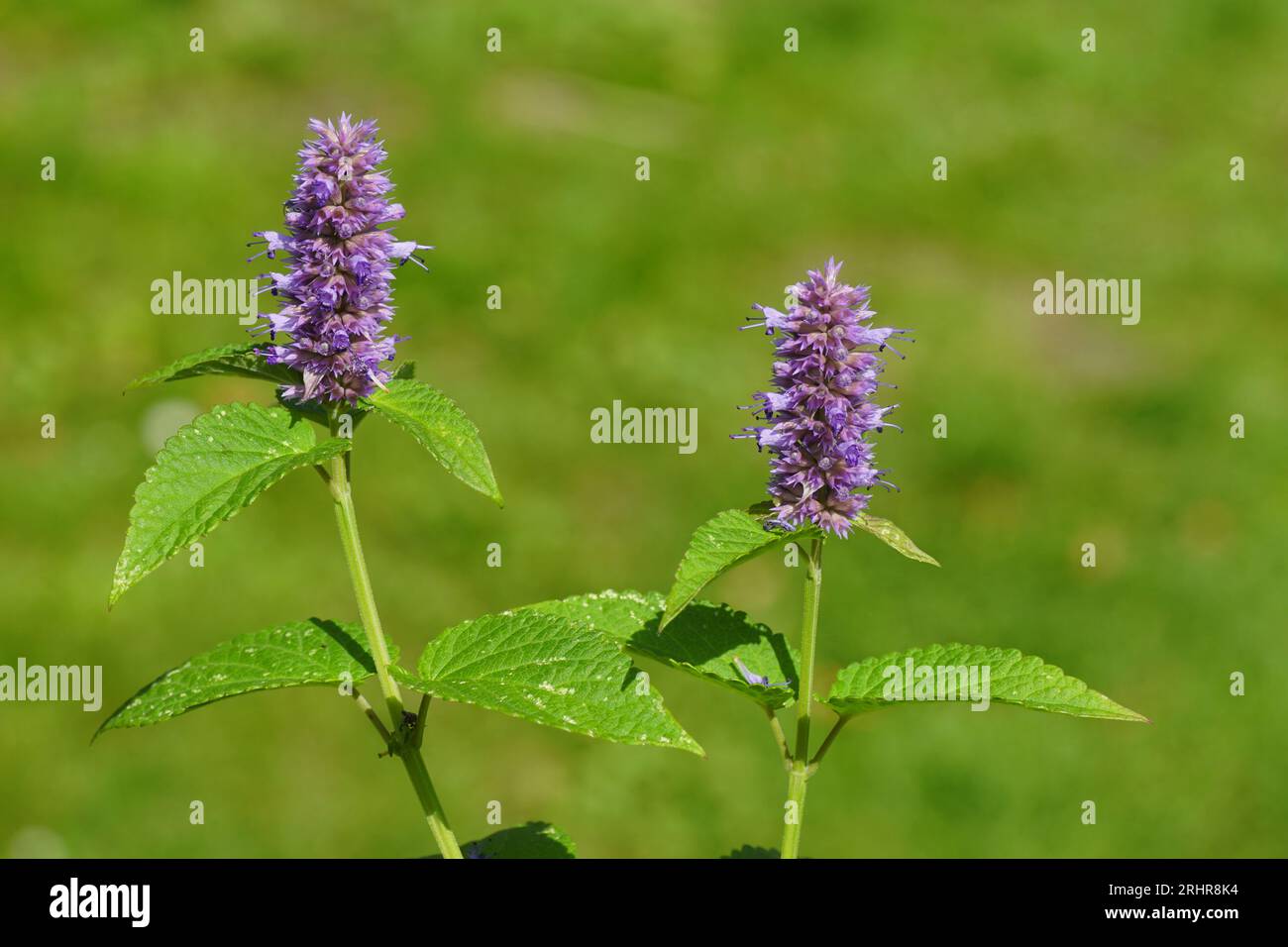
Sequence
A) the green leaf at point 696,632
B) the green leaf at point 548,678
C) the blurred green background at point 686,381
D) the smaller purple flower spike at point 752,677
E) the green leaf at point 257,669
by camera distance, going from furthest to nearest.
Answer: the blurred green background at point 686,381 < the green leaf at point 696,632 < the smaller purple flower spike at point 752,677 < the green leaf at point 257,669 < the green leaf at point 548,678

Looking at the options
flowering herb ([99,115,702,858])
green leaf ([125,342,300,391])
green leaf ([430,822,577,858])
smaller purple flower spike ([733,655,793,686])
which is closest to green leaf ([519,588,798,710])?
smaller purple flower spike ([733,655,793,686])

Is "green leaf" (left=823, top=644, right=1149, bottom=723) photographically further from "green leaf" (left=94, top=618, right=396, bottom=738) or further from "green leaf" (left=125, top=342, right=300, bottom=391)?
"green leaf" (left=125, top=342, right=300, bottom=391)

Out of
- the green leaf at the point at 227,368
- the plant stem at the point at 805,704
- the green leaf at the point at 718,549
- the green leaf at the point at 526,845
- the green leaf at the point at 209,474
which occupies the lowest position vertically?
the green leaf at the point at 526,845

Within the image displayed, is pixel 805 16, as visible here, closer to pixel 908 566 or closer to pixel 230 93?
pixel 230 93

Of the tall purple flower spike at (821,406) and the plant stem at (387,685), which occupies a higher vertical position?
the tall purple flower spike at (821,406)

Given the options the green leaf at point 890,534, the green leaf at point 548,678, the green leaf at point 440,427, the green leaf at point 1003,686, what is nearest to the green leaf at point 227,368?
the green leaf at point 440,427

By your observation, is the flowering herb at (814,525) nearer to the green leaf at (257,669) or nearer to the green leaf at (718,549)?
the green leaf at (718,549)

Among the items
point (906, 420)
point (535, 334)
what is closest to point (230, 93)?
point (535, 334)
